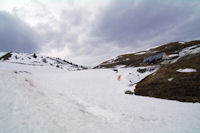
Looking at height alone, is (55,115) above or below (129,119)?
above

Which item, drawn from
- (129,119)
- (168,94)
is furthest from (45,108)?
(168,94)

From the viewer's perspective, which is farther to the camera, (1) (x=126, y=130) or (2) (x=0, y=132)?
(1) (x=126, y=130)

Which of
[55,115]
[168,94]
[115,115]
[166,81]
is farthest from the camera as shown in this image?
[166,81]

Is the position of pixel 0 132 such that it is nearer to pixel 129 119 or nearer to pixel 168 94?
pixel 129 119

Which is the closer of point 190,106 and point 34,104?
point 34,104

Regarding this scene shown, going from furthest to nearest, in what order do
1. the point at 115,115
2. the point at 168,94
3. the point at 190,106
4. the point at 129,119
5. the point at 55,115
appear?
the point at 168,94, the point at 190,106, the point at 115,115, the point at 129,119, the point at 55,115

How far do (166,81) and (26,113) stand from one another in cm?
2792

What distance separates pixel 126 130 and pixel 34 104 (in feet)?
32.6

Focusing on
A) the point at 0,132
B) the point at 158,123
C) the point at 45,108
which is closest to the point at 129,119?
the point at 158,123

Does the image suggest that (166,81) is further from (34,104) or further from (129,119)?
(34,104)

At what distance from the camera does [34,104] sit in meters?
10.8

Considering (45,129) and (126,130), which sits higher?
A: (45,129)

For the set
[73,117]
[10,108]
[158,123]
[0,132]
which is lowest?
[158,123]

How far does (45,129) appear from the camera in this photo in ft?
25.2
